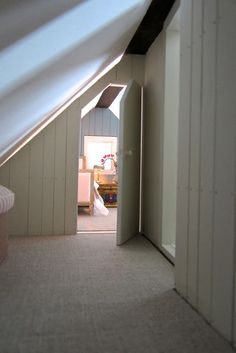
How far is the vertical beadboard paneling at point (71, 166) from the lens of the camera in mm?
3312

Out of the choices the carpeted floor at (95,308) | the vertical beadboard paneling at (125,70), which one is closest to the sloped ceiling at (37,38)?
the carpeted floor at (95,308)

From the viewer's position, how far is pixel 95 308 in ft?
5.02

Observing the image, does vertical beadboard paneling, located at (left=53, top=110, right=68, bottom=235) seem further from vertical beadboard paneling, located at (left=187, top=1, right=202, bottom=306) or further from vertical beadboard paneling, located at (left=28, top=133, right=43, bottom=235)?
vertical beadboard paneling, located at (left=187, top=1, right=202, bottom=306)

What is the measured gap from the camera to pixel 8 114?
4.54 ft

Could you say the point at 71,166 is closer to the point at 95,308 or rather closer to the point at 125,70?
the point at 125,70

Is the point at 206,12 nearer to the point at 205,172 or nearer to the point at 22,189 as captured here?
the point at 205,172

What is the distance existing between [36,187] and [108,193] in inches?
117

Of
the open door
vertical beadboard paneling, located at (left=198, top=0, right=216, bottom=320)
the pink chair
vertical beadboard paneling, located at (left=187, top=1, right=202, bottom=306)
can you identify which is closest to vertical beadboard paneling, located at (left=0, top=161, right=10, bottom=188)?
the open door

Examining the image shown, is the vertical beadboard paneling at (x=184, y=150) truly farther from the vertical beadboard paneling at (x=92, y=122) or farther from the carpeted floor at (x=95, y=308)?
the vertical beadboard paneling at (x=92, y=122)

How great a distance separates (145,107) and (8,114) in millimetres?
2155

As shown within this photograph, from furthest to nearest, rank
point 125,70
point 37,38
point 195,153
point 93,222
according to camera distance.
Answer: point 93,222, point 125,70, point 195,153, point 37,38

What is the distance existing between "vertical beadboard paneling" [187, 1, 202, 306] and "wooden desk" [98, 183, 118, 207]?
4407 millimetres

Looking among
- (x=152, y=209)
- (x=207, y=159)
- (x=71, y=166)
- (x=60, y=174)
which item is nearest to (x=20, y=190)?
(x=60, y=174)

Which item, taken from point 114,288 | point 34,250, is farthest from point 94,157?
point 114,288
